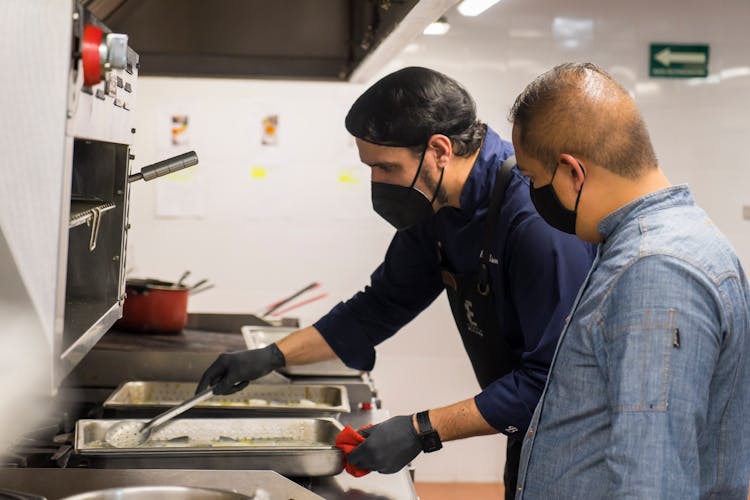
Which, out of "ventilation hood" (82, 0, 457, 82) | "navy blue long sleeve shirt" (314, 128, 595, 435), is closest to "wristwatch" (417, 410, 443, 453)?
"navy blue long sleeve shirt" (314, 128, 595, 435)

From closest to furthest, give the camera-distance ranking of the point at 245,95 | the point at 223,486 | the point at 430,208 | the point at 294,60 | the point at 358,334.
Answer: the point at 223,486, the point at 430,208, the point at 358,334, the point at 294,60, the point at 245,95

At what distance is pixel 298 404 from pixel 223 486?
2.77 ft

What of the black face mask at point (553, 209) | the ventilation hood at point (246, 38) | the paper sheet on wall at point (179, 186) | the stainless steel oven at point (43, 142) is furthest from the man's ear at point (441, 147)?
the paper sheet on wall at point (179, 186)

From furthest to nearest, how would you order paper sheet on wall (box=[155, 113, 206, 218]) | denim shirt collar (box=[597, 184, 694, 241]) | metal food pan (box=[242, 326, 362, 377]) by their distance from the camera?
paper sheet on wall (box=[155, 113, 206, 218]) → metal food pan (box=[242, 326, 362, 377]) → denim shirt collar (box=[597, 184, 694, 241])

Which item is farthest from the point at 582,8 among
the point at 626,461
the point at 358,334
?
the point at 626,461

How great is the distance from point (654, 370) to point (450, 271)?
1.11 meters

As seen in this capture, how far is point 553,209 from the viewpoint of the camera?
1.55 meters

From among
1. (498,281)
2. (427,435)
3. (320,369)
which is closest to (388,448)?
(427,435)

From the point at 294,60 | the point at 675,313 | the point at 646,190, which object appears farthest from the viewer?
the point at 294,60

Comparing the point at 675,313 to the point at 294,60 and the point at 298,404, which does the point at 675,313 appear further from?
the point at 294,60

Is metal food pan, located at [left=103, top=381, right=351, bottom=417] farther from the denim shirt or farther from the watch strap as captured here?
the denim shirt

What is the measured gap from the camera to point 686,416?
1246 millimetres

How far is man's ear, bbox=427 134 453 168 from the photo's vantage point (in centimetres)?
211

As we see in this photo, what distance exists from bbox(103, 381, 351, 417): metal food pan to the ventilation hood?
1.39m
